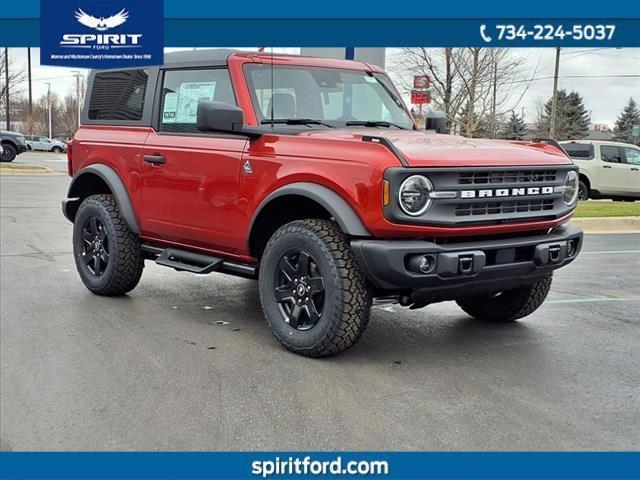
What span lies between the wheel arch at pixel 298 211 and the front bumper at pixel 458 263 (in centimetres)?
15

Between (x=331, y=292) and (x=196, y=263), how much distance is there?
159 centimetres

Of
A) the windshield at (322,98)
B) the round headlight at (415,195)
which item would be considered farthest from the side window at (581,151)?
the round headlight at (415,195)

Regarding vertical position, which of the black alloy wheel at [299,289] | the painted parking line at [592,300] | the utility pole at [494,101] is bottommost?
the painted parking line at [592,300]

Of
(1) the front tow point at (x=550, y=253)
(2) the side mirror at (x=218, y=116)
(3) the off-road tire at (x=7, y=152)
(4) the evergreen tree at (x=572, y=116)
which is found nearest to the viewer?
(1) the front tow point at (x=550, y=253)

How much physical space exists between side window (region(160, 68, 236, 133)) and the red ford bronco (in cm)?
1

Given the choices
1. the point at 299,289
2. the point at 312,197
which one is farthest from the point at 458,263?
the point at 299,289

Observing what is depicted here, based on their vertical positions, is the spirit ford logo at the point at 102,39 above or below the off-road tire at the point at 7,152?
above

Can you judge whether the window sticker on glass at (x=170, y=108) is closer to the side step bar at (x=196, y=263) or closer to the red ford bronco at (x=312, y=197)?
the red ford bronco at (x=312, y=197)

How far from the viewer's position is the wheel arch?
442 centimetres

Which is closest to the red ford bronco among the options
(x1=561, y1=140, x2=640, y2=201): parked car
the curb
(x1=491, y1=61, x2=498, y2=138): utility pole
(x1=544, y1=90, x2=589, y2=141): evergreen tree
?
(x1=491, y1=61, x2=498, y2=138): utility pole

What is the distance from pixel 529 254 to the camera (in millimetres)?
4715

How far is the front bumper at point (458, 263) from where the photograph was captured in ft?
13.9

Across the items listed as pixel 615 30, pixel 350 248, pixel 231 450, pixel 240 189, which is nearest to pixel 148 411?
pixel 231 450

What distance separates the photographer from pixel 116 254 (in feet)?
20.5
